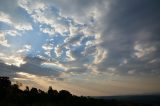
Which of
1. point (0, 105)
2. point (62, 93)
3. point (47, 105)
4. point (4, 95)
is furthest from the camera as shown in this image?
point (62, 93)

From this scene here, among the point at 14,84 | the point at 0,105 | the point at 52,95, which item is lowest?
the point at 0,105

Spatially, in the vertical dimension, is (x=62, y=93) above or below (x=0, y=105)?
above

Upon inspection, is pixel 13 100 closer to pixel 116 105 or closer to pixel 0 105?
pixel 0 105

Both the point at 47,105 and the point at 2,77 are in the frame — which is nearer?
the point at 47,105

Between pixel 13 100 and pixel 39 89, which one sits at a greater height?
pixel 39 89

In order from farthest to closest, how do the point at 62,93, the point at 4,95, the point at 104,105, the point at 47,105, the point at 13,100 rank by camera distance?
the point at 62,93 < the point at 104,105 < the point at 4,95 < the point at 13,100 < the point at 47,105

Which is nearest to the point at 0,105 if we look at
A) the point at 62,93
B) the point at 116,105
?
the point at 62,93

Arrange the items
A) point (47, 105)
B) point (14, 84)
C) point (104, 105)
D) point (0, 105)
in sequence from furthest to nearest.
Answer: point (14, 84), point (104, 105), point (47, 105), point (0, 105)

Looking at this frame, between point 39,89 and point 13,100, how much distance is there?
27.9 m

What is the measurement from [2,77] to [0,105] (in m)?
68.1

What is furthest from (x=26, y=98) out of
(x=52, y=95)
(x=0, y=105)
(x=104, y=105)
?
(x=104, y=105)

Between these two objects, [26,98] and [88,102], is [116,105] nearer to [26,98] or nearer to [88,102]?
[88,102]

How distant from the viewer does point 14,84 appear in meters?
117

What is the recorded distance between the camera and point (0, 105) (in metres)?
59.3
